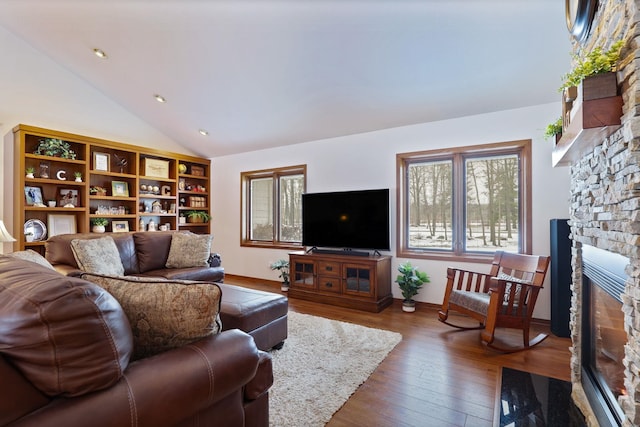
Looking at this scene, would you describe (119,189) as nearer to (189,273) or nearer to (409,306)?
(189,273)

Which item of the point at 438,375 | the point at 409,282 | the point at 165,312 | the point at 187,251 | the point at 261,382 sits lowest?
the point at 438,375

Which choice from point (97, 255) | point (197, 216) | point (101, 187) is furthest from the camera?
point (197, 216)

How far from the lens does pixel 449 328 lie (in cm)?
313

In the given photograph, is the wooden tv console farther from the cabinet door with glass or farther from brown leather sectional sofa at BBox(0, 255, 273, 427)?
brown leather sectional sofa at BBox(0, 255, 273, 427)

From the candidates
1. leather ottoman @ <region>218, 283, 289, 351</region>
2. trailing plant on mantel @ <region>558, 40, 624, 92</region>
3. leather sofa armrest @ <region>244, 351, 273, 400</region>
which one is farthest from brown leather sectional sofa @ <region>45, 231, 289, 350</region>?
trailing plant on mantel @ <region>558, 40, 624, 92</region>

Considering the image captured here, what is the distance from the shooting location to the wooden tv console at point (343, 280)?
3.72m

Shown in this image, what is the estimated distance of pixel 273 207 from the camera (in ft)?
17.5

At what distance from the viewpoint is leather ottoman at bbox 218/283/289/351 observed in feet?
7.29

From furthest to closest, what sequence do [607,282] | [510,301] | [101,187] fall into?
[101,187]
[510,301]
[607,282]

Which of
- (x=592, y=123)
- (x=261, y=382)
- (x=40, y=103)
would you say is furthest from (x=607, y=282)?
(x=40, y=103)

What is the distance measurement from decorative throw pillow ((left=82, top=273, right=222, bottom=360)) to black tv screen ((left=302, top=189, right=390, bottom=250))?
9.95ft

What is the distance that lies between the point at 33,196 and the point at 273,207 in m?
3.24

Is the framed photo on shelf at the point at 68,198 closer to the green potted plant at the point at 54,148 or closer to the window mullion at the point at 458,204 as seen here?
the green potted plant at the point at 54,148

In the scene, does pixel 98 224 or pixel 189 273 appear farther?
pixel 98 224
